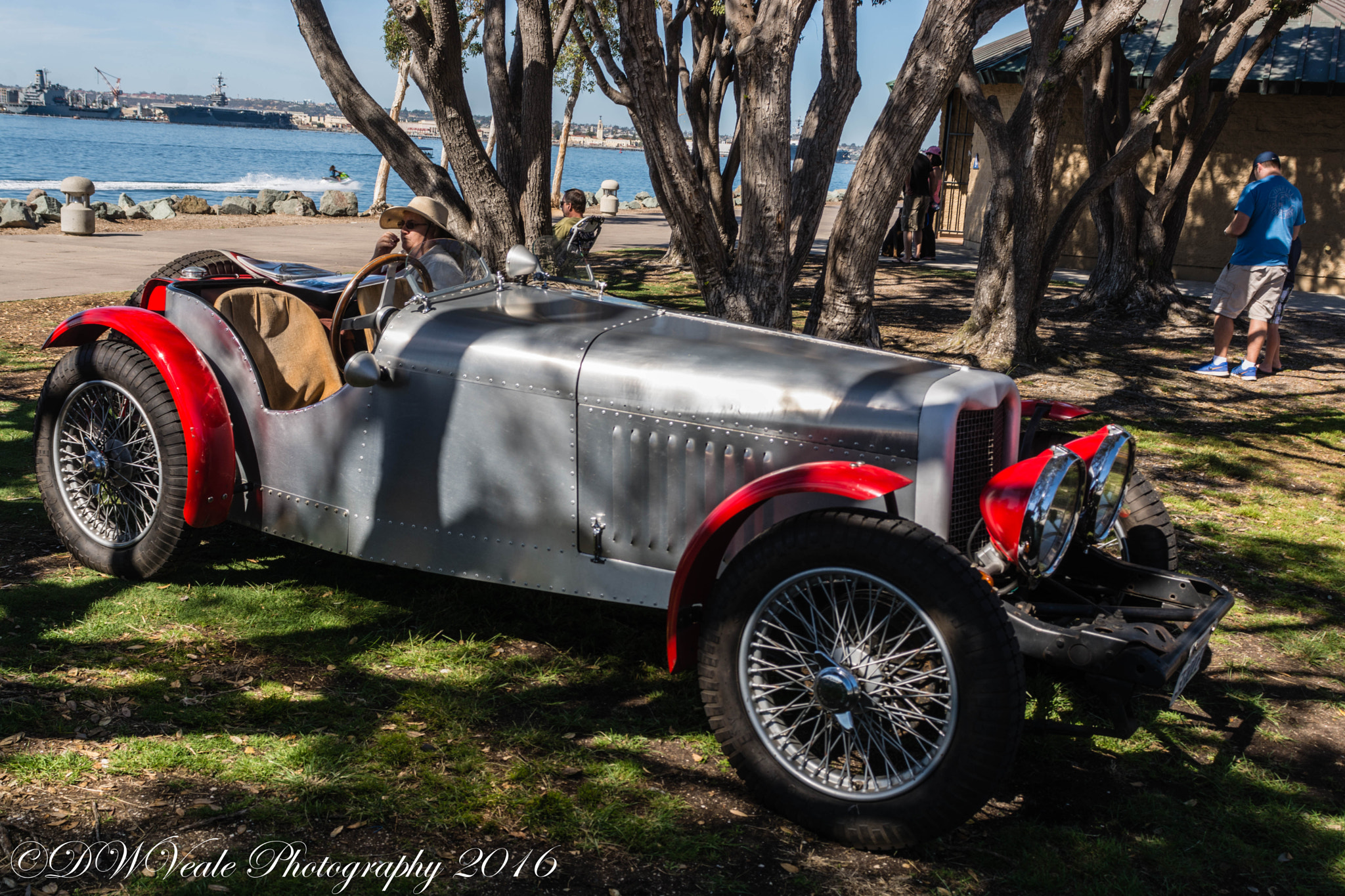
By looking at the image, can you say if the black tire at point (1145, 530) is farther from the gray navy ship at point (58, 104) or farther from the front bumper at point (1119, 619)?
the gray navy ship at point (58, 104)

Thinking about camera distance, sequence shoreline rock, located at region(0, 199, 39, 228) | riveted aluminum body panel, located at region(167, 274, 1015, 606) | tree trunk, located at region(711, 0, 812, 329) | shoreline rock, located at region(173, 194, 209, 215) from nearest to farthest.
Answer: riveted aluminum body panel, located at region(167, 274, 1015, 606) < tree trunk, located at region(711, 0, 812, 329) < shoreline rock, located at region(0, 199, 39, 228) < shoreline rock, located at region(173, 194, 209, 215)

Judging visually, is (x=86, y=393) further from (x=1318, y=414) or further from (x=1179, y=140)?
(x=1179, y=140)

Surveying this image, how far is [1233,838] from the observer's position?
283cm

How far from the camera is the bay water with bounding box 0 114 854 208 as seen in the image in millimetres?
48062

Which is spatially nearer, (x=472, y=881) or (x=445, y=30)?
(x=472, y=881)

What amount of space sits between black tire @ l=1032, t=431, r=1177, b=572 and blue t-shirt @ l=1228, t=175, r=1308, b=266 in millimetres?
6100

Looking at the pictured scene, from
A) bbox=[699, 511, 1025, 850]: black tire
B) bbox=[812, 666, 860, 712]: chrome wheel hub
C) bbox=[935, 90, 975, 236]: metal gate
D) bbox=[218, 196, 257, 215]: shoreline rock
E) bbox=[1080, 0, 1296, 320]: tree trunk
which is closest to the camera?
bbox=[699, 511, 1025, 850]: black tire

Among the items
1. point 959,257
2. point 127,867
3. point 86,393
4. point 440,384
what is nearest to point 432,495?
point 440,384

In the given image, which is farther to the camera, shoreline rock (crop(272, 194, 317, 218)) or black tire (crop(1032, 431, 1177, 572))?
shoreline rock (crop(272, 194, 317, 218))

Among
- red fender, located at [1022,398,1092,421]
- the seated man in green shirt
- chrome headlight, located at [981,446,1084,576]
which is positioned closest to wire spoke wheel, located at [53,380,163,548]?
chrome headlight, located at [981,446,1084,576]

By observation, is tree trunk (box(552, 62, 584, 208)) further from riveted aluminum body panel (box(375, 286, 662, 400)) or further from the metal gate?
riveted aluminum body panel (box(375, 286, 662, 400))

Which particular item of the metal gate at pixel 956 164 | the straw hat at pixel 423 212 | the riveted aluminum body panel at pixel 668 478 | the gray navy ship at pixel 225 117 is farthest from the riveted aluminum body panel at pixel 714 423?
the gray navy ship at pixel 225 117

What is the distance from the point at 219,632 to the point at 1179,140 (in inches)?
461

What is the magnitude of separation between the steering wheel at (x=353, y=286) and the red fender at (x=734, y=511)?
5.54ft
